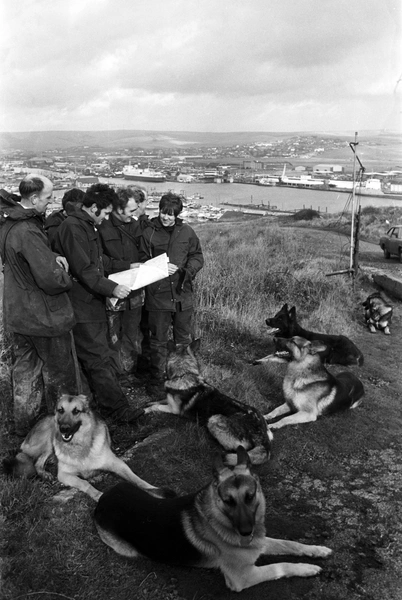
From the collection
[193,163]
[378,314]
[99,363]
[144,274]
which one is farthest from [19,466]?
[378,314]

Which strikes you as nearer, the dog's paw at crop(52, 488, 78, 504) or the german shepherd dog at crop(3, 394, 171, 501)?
the dog's paw at crop(52, 488, 78, 504)

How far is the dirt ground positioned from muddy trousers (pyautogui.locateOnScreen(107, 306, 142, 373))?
4.33 feet

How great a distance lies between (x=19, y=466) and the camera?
4305 mm

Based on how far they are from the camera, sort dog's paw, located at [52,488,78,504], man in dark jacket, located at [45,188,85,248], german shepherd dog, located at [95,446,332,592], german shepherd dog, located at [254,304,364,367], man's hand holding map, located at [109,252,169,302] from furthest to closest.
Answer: german shepherd dog, located at [254,304,364,367], man's hand holding map, located at [109,252,169,302], man in dark jacket, located at [45,188,85,248], dog's paw, located at [52,488,78,504], german shepherd dog, located at [95,446,332,592]

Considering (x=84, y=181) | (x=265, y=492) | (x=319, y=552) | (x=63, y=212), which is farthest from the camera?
(x=84, y=181)

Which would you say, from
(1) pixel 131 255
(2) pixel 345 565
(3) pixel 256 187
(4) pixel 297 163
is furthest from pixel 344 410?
(4) pixel 297 163

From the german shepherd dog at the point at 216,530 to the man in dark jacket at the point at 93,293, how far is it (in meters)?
2.06

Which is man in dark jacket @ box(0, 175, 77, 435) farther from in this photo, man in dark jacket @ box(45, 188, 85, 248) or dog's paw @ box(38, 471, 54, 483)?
dog's paw @ box(38, 471, 54, 483)

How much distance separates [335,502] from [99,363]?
2801 millimetres

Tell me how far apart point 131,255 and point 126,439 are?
8.01ft

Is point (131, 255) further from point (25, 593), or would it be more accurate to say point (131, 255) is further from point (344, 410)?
point (25, 593)

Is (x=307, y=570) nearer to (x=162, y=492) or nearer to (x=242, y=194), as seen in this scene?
(x=162, y=492)

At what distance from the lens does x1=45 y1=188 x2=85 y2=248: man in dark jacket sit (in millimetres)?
5340

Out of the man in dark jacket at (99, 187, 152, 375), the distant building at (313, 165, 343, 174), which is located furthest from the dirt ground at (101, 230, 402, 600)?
the distant building at (313, 165, 343, 174)
